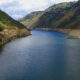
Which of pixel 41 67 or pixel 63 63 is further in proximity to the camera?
pixel 63 63

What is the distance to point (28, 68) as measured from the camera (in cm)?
5753

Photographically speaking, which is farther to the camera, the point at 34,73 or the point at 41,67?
the point at 41,67

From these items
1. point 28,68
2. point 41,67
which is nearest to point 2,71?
point 28,68

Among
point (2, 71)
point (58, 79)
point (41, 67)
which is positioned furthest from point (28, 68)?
point (58, 79)

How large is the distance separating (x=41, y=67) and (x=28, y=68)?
411 cm

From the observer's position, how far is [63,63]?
64.4 meters

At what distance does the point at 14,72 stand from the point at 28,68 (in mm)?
5786

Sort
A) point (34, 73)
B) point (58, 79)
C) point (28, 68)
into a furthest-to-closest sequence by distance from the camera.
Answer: point (28, 68) → point (34, 73) → point (58, 79)

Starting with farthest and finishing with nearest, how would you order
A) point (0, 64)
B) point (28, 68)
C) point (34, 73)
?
point (0, 64)
point (28, 68)
point (34, 73)

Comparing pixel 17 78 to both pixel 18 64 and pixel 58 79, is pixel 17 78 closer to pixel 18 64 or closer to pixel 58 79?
pixel 58 79

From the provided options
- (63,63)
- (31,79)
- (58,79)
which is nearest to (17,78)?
(31,79)

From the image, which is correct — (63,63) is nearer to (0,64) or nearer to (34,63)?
(34,63)

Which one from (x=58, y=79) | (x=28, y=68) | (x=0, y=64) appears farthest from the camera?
(x=0, y=64)

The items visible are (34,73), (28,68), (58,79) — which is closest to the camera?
(58,79)
